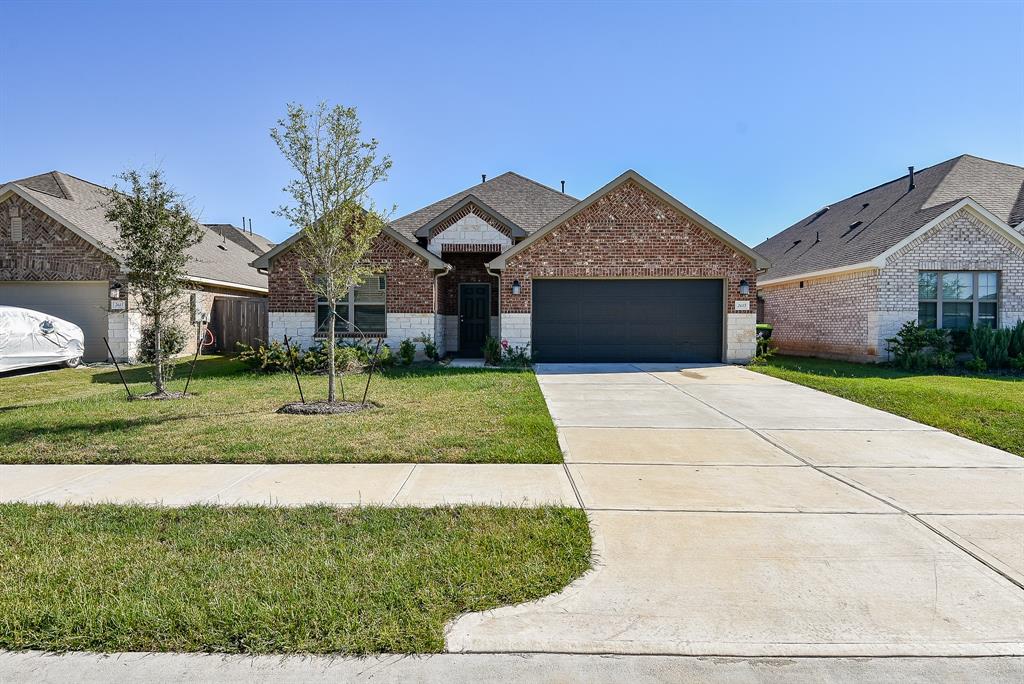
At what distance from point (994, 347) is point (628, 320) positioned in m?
9.05

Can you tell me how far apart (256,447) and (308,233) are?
400 cm

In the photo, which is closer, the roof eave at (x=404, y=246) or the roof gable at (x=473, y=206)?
the roof eave at (x=404, y=246)

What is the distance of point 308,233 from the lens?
9055 mm

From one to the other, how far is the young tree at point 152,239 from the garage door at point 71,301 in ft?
24.9

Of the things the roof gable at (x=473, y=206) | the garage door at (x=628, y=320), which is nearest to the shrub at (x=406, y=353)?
the garage door at (x=628, y=320)

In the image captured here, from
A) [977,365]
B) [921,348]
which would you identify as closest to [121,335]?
[921,348]

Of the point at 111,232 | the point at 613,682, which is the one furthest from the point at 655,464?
the point at 111,232

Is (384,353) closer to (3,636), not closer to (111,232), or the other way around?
(111,232)

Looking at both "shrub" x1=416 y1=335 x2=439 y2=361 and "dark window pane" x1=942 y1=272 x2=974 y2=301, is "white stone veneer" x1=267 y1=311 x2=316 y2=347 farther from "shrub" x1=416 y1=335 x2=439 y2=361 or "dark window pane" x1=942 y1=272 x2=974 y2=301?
"dark window pane" x1=942 y1=272 x2=974 y2=301

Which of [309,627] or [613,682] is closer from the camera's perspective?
[613,682]

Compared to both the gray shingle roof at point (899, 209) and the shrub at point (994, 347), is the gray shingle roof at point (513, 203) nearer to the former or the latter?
the gray shingle roof at point (899, 209)

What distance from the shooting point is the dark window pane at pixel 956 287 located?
15.4 meters

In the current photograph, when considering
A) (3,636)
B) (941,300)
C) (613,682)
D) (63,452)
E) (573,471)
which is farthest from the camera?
(941,300)

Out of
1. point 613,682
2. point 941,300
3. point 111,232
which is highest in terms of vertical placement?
point 111,232
